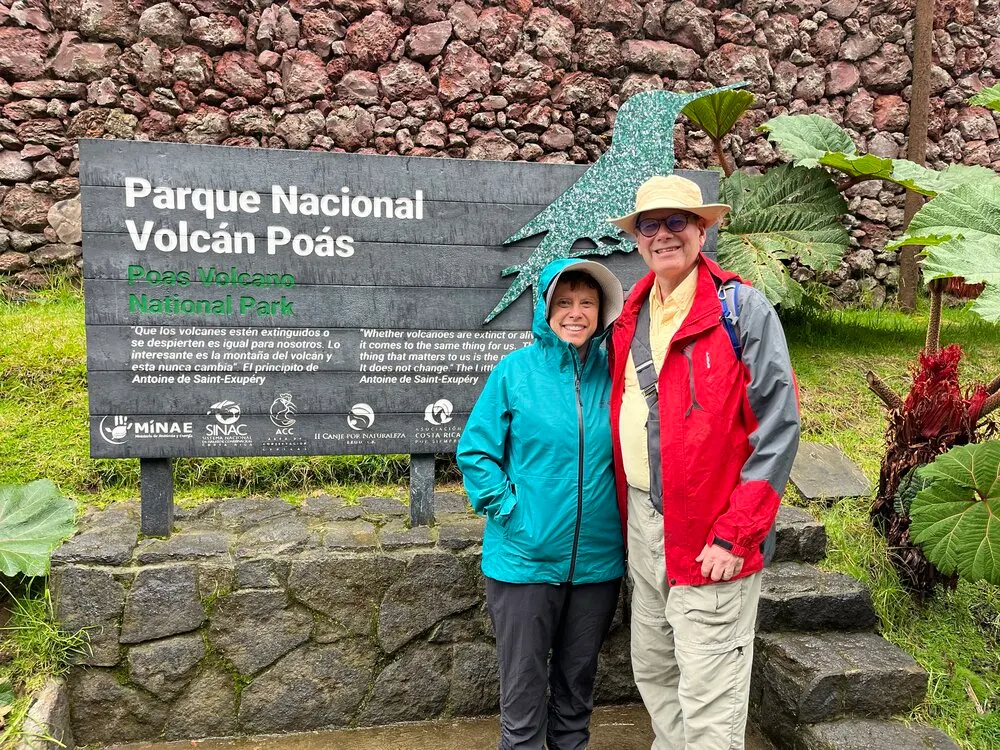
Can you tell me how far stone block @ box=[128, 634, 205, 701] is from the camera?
2672mm

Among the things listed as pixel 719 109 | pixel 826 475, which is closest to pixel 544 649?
pixel 826 475

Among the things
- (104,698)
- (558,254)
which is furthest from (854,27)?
(104,698)

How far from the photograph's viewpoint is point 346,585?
2.78 m

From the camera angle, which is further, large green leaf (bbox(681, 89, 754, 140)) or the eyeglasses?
large green leaf (bbox(681, 89, 754, 140))

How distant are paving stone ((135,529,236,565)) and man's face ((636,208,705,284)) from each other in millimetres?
1796

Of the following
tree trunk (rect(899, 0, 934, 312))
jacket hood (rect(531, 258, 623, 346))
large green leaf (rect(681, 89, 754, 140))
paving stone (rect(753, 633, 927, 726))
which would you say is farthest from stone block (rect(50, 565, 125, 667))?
tree trunk (rect(899, 0, 934, 312))

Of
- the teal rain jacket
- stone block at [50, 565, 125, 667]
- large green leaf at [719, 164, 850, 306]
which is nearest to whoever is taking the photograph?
the teal rain jacket

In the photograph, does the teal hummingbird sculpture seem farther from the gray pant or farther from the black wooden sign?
the gray pant

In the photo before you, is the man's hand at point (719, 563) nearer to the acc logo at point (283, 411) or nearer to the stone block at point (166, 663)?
the acc logo at point (283, 411)

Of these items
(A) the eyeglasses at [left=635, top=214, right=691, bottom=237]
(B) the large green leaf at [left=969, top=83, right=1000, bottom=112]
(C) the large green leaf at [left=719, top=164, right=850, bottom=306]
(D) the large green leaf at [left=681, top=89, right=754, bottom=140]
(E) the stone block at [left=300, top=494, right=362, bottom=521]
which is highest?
(D) the large green leaf at [left=681, top=89, right=754, bottom=140]

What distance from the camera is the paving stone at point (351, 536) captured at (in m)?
2.80

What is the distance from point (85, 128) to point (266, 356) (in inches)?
128

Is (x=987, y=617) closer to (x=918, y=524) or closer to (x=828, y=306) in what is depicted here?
(x=918, y=524)

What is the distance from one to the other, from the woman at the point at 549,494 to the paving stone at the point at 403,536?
691mm
